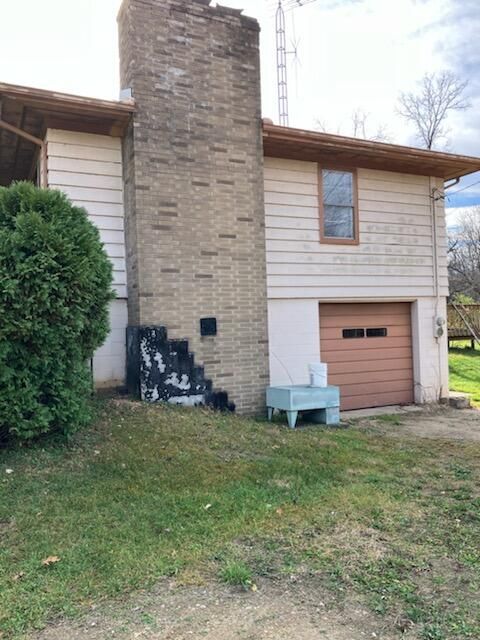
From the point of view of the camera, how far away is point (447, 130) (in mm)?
21625

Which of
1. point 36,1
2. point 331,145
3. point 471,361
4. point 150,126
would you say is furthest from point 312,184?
point 471,361

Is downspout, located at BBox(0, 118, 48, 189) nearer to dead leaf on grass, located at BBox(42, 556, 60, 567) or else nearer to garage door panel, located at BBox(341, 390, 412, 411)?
dead leaf on grass, located at BBox(42, 556, 60, 567)

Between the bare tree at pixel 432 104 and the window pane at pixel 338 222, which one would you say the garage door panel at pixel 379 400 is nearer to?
the window pane at pixel 338 222

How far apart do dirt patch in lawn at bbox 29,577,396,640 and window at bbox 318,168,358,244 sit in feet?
21.7

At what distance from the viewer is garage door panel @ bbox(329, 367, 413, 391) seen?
29.0 feet

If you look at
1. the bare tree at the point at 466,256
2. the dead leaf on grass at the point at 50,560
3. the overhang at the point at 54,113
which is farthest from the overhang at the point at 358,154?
the bare tree at the point at 466,256

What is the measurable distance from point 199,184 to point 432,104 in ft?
59.8

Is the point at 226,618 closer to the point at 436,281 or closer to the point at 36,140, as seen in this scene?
the point at 36,140

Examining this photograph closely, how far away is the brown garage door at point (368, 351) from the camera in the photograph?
884 centimetres

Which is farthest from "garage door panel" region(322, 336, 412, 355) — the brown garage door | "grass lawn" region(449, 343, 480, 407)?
"grass lawn" region(449, 343, 480, 407)

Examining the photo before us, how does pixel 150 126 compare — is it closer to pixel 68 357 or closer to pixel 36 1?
pixel 36 1

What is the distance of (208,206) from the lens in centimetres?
721

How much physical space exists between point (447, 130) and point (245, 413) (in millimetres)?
19006

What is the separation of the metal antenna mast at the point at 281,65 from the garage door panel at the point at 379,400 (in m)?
7.20
